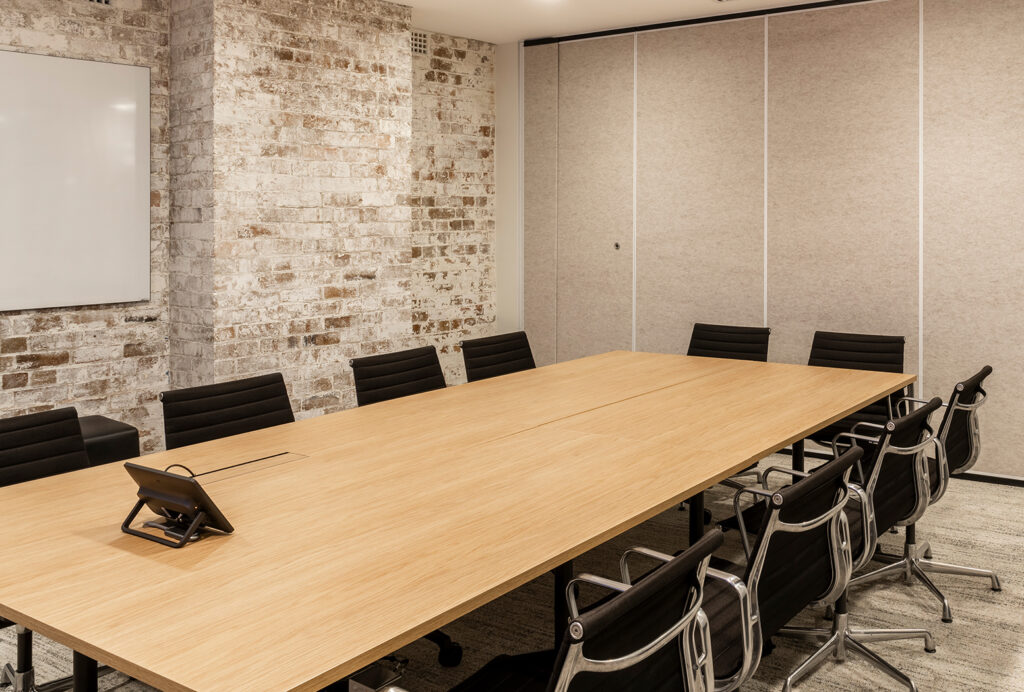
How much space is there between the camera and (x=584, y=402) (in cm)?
418

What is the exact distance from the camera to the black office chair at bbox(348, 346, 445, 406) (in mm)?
4383

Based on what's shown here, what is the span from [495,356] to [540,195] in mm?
2937

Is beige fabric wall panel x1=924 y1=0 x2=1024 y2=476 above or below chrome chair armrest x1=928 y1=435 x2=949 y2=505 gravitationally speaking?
above

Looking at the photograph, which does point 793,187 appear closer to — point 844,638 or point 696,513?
point 696,513

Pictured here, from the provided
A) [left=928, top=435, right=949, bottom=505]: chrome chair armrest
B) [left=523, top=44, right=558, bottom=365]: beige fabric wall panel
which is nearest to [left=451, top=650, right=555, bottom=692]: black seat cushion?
[left=928, top=435, right=949, bottom=505]: chrome chair armrest

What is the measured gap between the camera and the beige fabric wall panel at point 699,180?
6.71 metres

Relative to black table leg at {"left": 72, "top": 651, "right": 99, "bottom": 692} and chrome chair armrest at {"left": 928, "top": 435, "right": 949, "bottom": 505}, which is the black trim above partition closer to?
chrome chair armrest at {"left": 928, "top": 435, "right": 949, "bottom": 505}

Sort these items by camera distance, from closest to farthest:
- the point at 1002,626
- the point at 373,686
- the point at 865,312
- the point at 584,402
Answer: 1. the point at 373,686
2. the point at 1002,626
3. the point at 584,402
4. the point at 865,312

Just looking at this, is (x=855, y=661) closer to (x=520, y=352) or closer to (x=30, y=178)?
(x=520, y=352)

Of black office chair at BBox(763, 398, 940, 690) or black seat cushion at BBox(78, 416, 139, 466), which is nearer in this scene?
black office chair at BBox(763, 398, 940, 690)

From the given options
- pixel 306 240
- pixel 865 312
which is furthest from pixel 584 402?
pixel 865 312

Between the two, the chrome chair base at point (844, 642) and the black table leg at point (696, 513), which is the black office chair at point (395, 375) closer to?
the black table leg at point (696, 513)

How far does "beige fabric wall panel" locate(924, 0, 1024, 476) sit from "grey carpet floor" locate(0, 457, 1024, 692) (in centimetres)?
125

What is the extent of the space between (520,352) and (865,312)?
8.25ft
